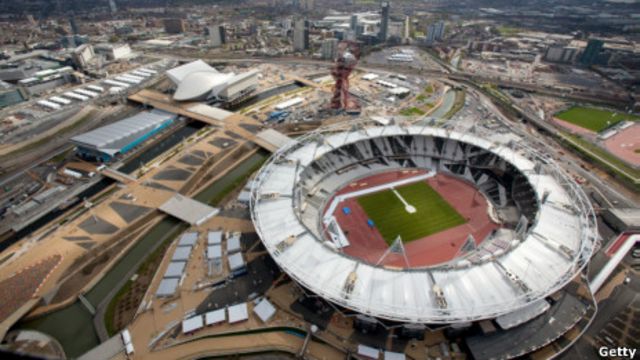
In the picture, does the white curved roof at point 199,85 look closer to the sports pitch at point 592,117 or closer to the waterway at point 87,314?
the waterway at point 87,314

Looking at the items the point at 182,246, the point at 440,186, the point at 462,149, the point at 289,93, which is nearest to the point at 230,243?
the point at 182,246

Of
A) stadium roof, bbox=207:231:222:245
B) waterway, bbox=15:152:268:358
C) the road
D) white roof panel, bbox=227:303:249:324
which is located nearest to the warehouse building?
waterway, bbox=15:152:268:358

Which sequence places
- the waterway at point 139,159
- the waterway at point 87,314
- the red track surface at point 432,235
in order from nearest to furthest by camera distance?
the waterway at point 87,314 < the red track surface at point 432,235 < the waterway at point 139,159

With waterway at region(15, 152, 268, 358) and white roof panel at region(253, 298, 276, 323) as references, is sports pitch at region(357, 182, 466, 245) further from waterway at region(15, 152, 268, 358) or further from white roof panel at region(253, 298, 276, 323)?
waterway at region(15, 152, 268, 358)

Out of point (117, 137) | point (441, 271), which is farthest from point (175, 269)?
point (117, 137)

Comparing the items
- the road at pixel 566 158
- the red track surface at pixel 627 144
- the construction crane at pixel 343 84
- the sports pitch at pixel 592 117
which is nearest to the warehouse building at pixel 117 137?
the construction crane at pixel 343 84

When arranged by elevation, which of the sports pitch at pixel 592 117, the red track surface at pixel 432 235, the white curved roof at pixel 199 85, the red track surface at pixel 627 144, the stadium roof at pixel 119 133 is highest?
the white curved roof at pixel 199 85
